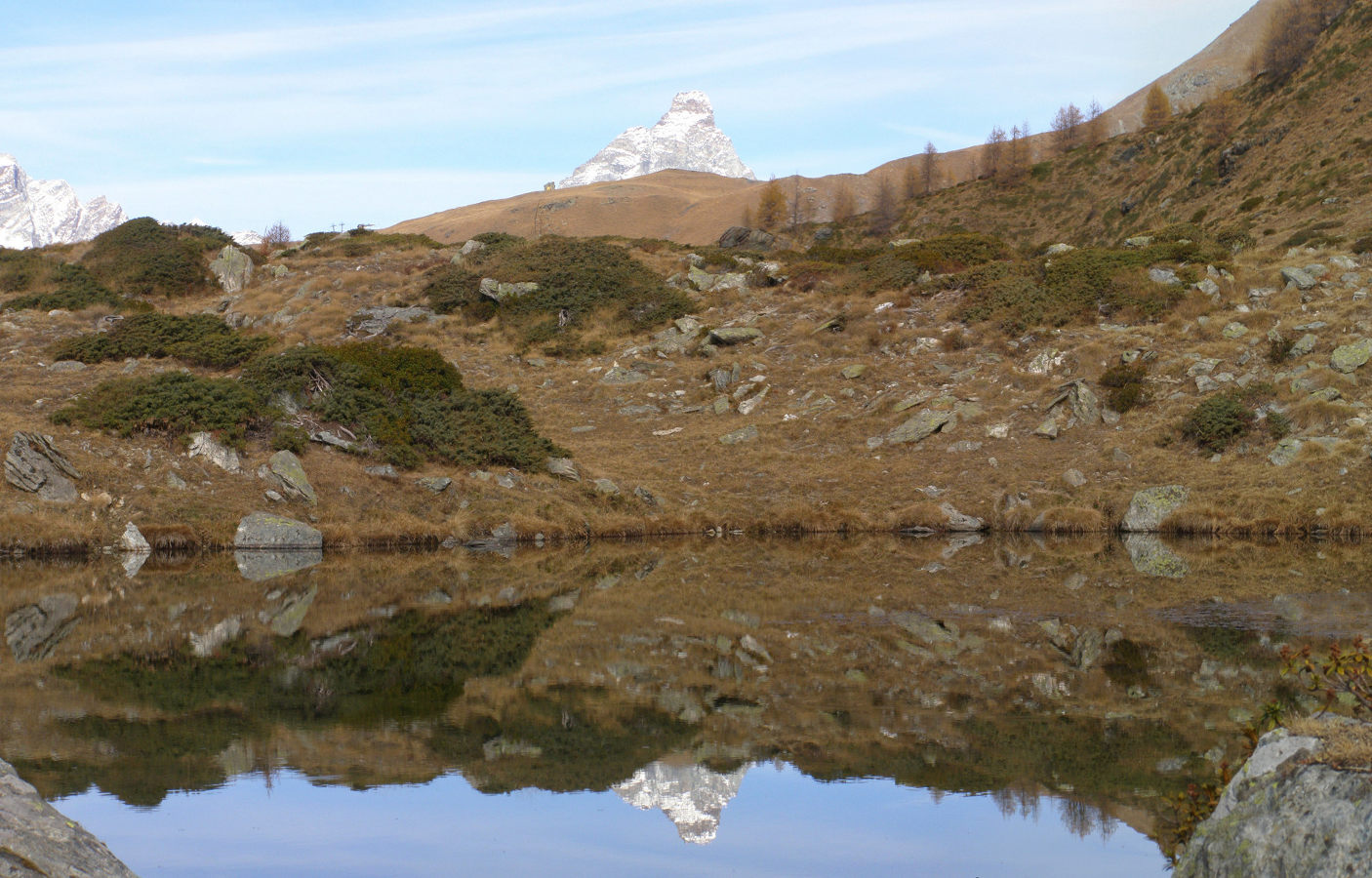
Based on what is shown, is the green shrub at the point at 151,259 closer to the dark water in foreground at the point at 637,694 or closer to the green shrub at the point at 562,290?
the green shrub at the point at 562,290

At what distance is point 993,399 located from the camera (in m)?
32.1

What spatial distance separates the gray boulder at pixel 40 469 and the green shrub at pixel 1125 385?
26970 mm

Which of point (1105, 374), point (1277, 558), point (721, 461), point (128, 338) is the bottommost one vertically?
point (1277, 558)

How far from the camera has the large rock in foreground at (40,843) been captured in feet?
14.8

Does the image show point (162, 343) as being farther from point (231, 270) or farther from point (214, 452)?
point (231, 270)

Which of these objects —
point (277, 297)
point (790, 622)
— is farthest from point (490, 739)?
point (277, 297)

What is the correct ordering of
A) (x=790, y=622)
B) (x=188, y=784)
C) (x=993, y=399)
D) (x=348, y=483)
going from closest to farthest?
1. (x=188, y=784)
2. (x=790, y=622)
3. (x=348, y=483)
4. (x=993, y=399)

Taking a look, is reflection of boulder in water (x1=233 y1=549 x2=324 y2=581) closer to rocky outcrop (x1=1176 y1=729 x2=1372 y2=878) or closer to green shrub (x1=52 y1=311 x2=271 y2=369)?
green shrub (x1=52 y1=311 x2=271 y2=369)

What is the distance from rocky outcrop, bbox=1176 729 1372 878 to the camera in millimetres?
4008

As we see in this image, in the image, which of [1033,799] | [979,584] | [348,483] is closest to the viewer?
[1033,799]

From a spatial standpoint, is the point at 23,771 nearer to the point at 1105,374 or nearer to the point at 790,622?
the point at 790,622

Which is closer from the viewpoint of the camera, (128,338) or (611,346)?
(128,338)

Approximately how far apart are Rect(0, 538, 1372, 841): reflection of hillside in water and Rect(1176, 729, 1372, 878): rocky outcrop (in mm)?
2057

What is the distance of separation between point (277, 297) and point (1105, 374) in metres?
33.3
